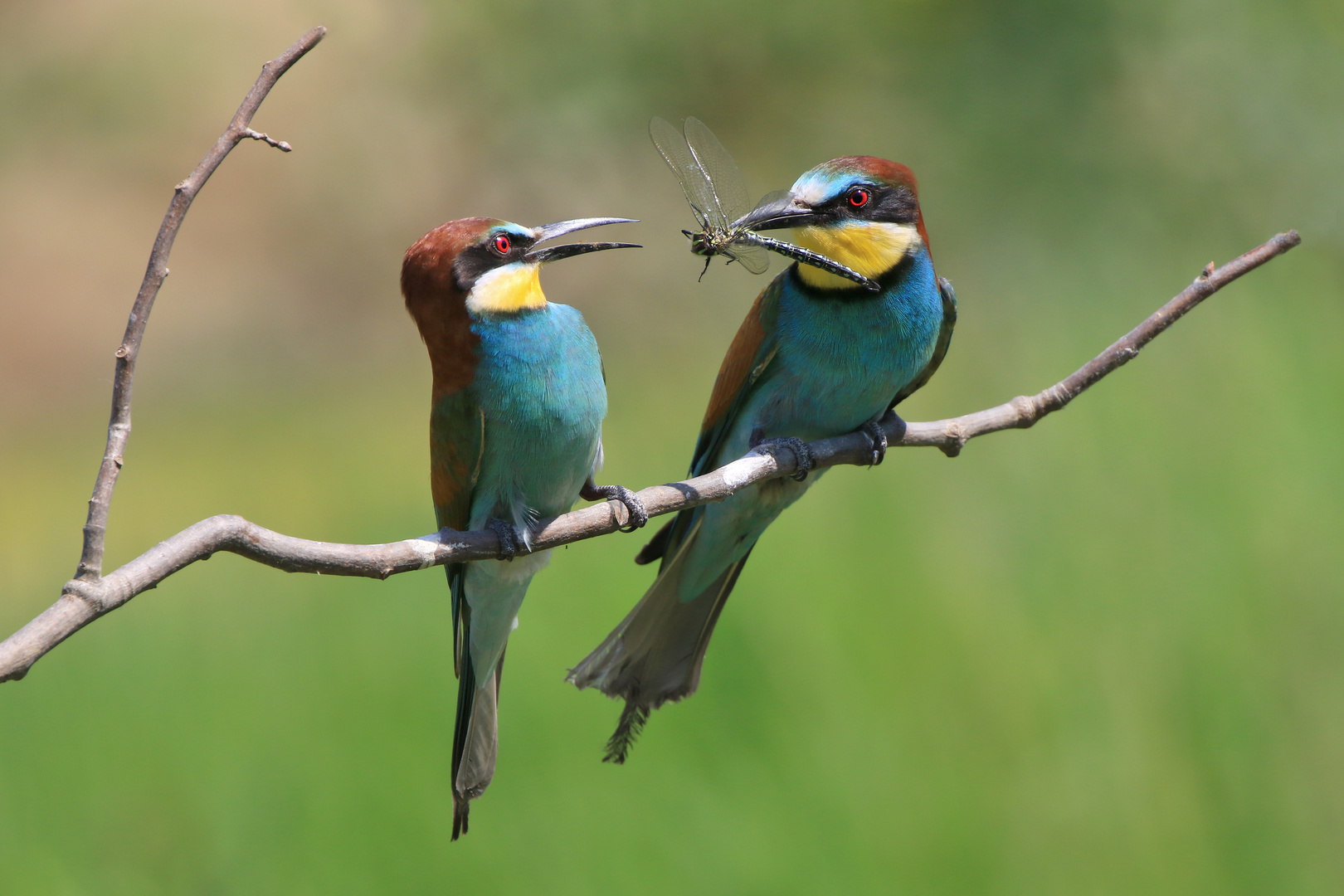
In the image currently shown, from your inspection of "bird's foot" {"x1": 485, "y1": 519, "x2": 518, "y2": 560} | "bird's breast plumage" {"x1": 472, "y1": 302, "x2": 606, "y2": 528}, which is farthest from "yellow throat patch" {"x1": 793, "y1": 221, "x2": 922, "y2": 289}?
"bird's foot" {"x1": 485, "y1": 519, "x2": 518, "y2": 560}

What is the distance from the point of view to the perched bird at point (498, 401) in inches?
62.2

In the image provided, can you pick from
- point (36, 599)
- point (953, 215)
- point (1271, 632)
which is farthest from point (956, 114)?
point (36, 599)

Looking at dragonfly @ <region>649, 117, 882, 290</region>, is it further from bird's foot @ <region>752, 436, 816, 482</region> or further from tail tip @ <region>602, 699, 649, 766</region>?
tail tip @ <region>602, 699, 649, 766</region>

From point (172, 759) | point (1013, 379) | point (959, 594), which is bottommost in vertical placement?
point (172, 759)

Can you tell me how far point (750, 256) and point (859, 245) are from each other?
18 cm

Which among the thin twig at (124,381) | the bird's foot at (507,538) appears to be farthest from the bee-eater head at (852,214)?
the thin twig at (124,381)

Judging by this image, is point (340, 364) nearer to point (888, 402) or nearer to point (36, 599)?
point (36, 599)

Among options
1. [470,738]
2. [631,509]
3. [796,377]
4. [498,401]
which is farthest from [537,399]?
[470,738]

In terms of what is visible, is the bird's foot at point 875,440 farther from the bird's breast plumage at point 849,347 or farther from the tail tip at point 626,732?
the tail tip at point 626,732

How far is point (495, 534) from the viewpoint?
1555 millimetres

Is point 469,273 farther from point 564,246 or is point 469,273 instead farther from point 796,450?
point 796,450

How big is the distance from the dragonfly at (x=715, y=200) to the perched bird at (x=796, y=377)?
3 centimetres

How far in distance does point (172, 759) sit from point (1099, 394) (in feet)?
8.18

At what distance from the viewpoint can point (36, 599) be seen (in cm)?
275
